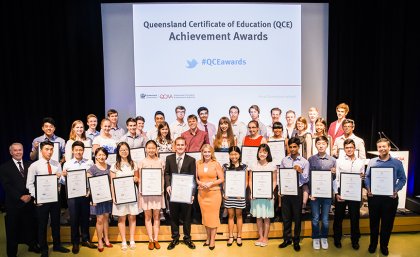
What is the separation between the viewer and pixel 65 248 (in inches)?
215

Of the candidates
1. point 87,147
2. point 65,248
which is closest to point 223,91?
point 87,147

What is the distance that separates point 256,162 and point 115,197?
1993 millimetres

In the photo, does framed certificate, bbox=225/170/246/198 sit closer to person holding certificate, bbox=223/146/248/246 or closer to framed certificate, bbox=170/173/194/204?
person holding certificate, bbox=223/146/248/246

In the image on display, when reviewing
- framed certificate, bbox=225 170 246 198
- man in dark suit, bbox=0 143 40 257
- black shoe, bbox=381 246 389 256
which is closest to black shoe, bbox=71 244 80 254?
man in dark suit, bbox=0 143 40 257

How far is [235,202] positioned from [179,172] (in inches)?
34.9

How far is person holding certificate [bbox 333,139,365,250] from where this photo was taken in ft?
17.4

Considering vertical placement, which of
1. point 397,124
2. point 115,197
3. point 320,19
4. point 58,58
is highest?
point 320,19

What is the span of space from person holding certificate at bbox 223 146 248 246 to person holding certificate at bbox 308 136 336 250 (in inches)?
37.7

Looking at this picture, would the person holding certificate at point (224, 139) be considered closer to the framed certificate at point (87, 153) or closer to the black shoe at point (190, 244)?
the black shoe at point (190, 244)

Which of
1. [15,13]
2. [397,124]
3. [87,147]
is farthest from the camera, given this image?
[397,124]

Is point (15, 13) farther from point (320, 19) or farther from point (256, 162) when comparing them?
point (320, 19)

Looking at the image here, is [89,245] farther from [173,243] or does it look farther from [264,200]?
[264,200]

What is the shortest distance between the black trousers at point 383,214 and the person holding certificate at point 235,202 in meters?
1.72

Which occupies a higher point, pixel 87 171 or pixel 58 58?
pixel 58 58
